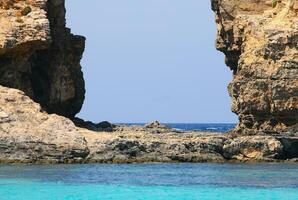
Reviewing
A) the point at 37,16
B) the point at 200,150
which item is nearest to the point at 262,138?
the point at 200,150

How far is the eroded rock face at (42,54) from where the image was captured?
203 ft

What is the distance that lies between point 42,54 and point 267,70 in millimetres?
16222

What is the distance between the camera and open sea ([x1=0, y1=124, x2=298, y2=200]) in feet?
139

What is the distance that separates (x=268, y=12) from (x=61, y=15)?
591 inches

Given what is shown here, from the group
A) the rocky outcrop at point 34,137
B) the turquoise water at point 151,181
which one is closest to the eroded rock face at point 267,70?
the turquoise water at point 151,181

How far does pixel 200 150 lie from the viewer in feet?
194

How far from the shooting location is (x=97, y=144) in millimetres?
57094

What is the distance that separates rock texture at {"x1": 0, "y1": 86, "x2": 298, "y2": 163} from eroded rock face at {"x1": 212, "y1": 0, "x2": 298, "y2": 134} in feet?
10.6

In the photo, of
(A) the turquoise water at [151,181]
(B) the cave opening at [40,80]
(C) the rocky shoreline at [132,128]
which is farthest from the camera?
(B) the cave opening at [40,80]

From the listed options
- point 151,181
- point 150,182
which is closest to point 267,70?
point 151,181

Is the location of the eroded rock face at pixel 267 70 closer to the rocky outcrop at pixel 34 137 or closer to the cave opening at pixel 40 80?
the cave opening at pixel 40 80

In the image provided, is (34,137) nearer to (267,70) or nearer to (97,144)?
(97,144)

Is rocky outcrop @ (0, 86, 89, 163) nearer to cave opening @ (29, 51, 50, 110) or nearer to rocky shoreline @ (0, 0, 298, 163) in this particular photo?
rocky shoreline @ (0, 0, 298, 163)

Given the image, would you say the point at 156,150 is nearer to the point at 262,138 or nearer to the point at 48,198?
the point at 262,138
